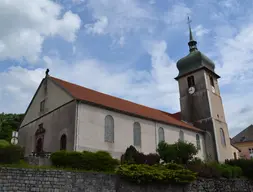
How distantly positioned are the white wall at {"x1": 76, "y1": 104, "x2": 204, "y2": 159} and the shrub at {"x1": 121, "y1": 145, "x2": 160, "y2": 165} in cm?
104

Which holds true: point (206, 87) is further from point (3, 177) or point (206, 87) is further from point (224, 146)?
point (3, 177)

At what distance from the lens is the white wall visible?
71.5ft

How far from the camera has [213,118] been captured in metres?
33.7

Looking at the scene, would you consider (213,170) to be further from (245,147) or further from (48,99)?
(245,147)

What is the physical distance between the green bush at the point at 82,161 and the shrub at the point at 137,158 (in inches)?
147

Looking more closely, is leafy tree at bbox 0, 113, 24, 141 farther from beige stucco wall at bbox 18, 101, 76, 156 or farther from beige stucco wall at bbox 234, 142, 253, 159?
beige stucco wall at bbox 234, 142, 253, 159

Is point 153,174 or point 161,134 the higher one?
point 161,134

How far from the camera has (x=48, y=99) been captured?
1029 inches

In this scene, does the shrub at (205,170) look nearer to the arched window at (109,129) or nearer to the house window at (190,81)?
the arched window at (109,129)

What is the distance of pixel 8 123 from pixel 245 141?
38.5 m

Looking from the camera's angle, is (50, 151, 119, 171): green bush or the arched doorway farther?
the arched doorway

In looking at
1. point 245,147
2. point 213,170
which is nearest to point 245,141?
point 245,147

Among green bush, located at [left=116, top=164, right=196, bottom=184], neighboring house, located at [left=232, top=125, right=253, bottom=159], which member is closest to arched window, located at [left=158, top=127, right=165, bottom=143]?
green bush, located at [left=116, top=164, right=196, bottom=184]

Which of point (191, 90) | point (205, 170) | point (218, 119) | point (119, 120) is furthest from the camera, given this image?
point (191, 90)
